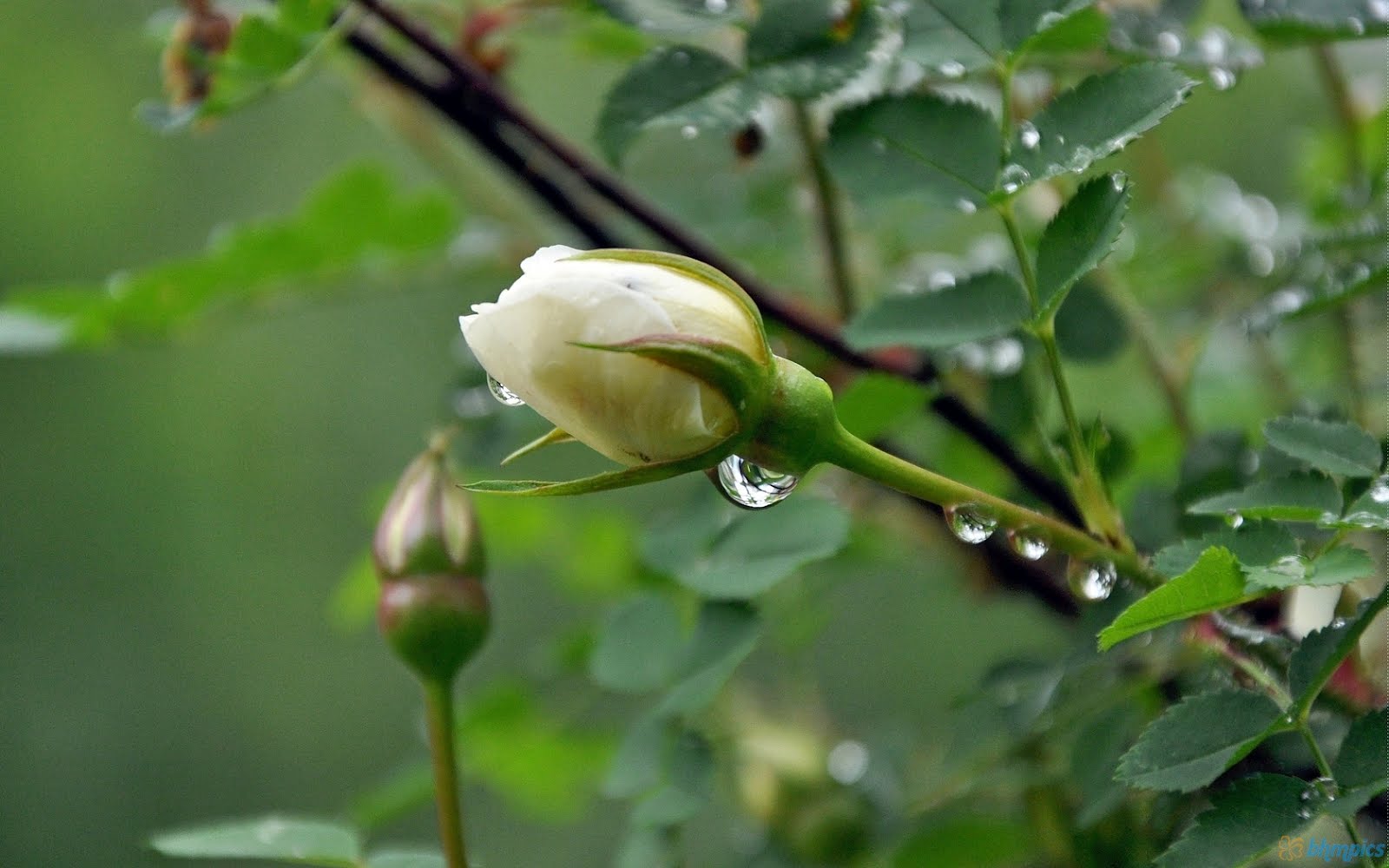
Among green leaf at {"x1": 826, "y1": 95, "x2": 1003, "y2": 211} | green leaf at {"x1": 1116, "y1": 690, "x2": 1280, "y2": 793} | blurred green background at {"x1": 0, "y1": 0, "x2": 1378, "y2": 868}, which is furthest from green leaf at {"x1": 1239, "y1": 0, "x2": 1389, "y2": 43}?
blurred green background at {"x1": 0, "y1": 0, "x2": 1378, "y2": 868}

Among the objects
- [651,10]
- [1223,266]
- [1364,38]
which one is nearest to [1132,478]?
[1223,266]

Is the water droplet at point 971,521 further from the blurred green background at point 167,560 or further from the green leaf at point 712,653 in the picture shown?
the blurred green background at point 167,560

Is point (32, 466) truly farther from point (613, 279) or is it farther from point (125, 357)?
point (613, 279)

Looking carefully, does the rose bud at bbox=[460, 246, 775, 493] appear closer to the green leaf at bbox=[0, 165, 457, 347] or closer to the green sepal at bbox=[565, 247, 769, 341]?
the green sepal at bbox=[565, 247, 769, 341]

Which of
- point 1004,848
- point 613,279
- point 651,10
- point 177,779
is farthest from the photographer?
point 177,779

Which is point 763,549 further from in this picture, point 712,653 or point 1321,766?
point 1321,766
